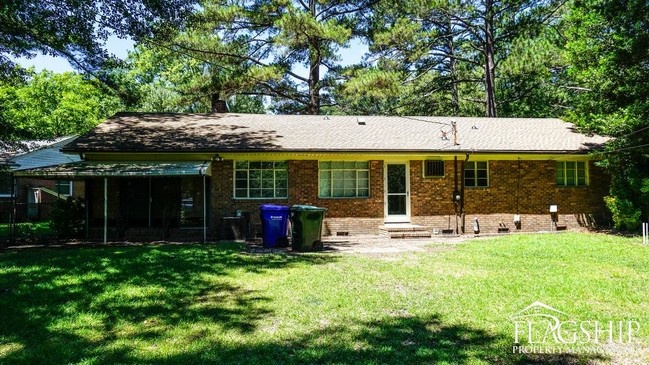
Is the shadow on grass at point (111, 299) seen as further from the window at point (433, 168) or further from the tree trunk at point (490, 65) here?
the tree trunk at point (490, 65)

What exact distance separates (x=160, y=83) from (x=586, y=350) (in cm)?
4204

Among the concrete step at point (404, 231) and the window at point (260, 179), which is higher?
the window at point (260, 179)

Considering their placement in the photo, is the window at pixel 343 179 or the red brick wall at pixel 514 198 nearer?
the window at pixel 343 179

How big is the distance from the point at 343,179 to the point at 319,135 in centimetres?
215

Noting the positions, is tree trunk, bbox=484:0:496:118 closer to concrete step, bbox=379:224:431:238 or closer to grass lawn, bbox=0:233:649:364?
concrete step, bbox=379:224:431:238

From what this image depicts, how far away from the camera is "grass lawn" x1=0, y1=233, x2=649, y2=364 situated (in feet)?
13.7

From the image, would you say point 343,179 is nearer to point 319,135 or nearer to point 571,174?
point 319,135

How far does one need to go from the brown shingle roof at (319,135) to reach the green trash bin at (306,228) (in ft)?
11.9

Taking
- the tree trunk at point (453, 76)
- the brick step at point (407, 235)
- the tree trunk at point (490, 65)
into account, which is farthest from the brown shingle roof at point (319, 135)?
the tree trunk at point (453, 76)

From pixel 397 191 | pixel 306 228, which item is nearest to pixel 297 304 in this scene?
pixel 306 228

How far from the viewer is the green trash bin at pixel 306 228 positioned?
428 inches

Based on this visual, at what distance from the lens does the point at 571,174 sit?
623 inches

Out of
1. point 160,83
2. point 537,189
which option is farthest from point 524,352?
point 160,83

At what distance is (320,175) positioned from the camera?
1479 cm
